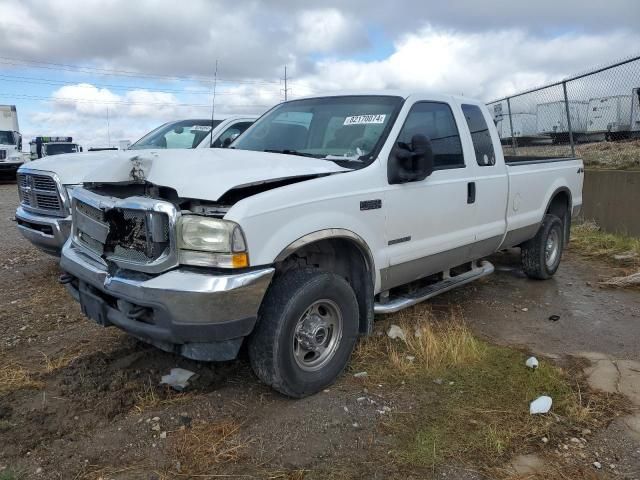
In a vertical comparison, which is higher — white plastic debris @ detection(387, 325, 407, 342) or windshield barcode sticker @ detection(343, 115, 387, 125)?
windshield barcode sticker @ detection(343, 115, 387, 125)

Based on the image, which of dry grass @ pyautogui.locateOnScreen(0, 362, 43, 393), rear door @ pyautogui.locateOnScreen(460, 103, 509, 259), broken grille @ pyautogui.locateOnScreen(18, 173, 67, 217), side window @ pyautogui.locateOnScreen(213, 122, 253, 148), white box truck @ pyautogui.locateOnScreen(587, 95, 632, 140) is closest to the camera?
dry grass @ pyautogui.locateOnScreen(0, 362, 43, 393)

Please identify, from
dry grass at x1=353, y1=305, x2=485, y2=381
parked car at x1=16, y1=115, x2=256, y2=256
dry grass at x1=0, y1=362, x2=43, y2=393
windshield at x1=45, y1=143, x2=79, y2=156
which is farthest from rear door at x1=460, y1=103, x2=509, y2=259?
windshield at x1=45, y1=143, x2=79, y2=156

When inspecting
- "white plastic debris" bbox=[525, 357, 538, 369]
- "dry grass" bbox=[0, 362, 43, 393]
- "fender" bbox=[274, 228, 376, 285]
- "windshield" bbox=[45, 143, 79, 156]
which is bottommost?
"white plastic debris" bbox=[525, 357, 538, 369]

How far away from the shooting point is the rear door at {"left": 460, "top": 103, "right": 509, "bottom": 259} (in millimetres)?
4930

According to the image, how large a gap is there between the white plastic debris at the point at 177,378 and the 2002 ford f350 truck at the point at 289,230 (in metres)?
0.59

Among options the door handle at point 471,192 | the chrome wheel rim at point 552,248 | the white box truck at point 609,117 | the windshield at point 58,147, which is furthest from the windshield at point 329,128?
the windshield at point 58,147

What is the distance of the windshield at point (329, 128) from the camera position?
4.10 meters

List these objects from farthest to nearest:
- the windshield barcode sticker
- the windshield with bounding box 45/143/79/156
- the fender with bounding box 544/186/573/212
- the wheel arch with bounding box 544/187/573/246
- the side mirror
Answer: the windshield with bounding box 45/143/79/156 → the wheel arch with bounding box 544/187/573/246 → the fender with bounding box 544/186/573/212 → the windshield barcode sticker → the side mirror

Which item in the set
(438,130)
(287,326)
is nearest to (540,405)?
(287,326)

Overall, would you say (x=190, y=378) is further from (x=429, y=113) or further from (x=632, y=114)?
(x=632, y=114)

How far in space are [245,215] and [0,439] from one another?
1.82 meters

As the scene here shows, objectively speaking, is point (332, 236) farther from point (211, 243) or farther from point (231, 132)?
point (231, 132)

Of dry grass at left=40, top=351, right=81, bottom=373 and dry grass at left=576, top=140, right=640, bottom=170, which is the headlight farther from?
dry grass at left=576, top=140, right=640, bottom=170

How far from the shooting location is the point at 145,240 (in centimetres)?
316
